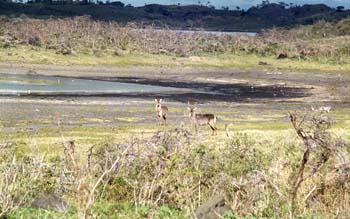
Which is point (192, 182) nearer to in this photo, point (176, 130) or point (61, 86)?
point (176, 130)

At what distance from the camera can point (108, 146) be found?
14.9 metres

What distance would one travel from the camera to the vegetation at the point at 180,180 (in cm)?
1214

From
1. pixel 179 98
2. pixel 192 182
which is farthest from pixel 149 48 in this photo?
pixel 192 182

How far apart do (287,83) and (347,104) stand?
20.0 m

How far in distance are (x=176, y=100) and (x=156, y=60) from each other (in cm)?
4760

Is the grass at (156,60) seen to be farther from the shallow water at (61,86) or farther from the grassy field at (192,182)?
the grassy field at (192,182)

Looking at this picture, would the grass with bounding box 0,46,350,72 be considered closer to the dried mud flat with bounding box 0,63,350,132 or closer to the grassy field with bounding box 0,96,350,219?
the dried mud flat with bounding box 0,63,350,132

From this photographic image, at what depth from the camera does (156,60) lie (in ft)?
337

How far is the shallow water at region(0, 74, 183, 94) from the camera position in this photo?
2306 inches

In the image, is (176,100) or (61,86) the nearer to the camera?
(176,100)

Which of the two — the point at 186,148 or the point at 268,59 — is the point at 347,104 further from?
the point at 268,59

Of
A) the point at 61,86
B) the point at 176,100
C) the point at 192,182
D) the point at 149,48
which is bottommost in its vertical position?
the point at 149,48

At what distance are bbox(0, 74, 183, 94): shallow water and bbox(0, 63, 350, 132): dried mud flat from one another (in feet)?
9.89

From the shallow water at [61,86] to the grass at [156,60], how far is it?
20360 millimetres
